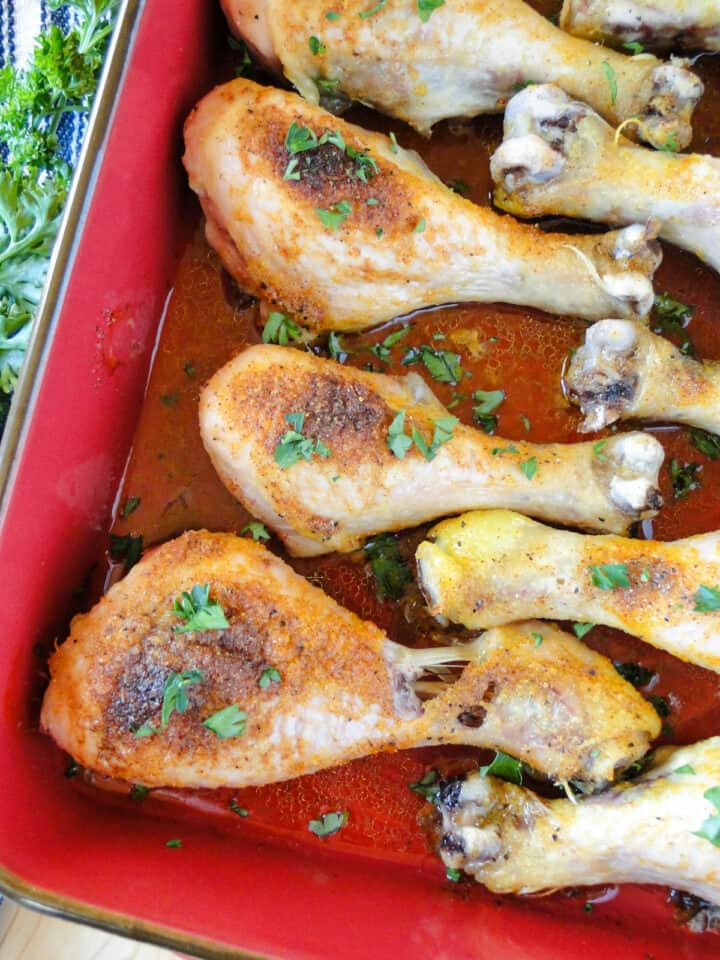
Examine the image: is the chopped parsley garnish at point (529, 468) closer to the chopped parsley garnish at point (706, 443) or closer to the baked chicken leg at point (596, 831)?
the chopped parsley garnish at point (706, 443)

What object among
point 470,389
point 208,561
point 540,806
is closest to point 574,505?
point 470,389

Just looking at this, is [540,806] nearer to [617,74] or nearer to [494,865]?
[494,865]

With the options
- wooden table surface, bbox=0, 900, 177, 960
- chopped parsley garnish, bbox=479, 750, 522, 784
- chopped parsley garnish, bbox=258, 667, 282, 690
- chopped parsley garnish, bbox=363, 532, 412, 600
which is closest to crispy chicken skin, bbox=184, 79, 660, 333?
chopped parsley garnish, bbox=363, 532, 412, 600

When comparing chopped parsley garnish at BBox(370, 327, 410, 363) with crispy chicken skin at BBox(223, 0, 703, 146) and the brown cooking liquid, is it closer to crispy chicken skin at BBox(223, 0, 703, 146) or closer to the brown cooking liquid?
the brown cooking liquid

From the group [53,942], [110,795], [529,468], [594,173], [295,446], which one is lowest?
[53,942]

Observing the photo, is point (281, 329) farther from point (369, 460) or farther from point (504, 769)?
point (504, 769)

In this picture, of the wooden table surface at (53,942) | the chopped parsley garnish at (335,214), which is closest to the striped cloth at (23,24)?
the chopped parsley garnish at (335,214)

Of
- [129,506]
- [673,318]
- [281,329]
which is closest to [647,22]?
[673,318]
